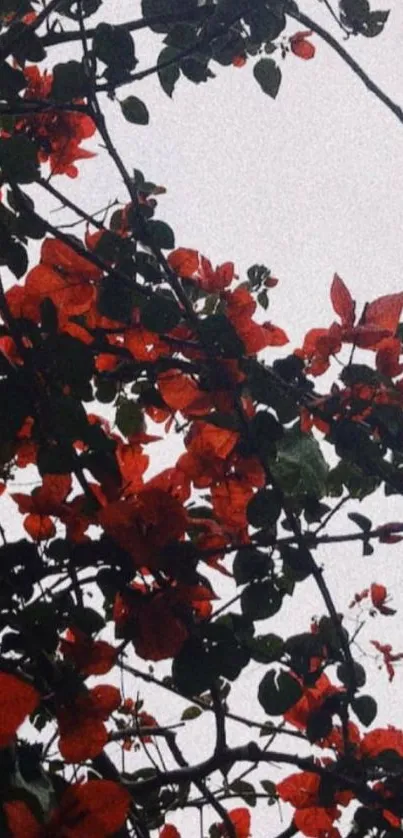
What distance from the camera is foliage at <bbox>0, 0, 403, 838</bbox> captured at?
1133mm

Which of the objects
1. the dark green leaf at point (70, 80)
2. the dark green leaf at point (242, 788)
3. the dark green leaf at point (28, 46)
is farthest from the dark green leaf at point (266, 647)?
the dark green leaf at point (28, 46)

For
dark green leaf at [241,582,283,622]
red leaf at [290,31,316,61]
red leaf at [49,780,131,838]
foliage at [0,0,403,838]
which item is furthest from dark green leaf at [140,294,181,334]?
red leaf at [290,31,316,61]

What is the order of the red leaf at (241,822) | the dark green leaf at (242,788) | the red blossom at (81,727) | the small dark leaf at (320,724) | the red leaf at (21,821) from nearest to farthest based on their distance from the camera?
the red leaf at (21,821), the red blossom at (81,727), the small dark leaf at (320,724), the red leaf at (241,822), the dark green leaf at (242,788)

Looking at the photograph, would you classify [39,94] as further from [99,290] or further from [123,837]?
[123,837]

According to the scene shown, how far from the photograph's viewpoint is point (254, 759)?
1400 millimetres

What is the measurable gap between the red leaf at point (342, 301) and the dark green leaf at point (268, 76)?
672 mm

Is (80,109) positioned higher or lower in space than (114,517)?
higher

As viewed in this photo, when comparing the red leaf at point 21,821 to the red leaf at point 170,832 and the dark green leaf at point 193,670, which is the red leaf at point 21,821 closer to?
the dark green leaf at point 193,670

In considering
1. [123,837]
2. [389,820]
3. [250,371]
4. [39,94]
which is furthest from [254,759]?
[39,94]

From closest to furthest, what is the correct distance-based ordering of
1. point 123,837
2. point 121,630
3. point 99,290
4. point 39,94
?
1. point 123,837
2. point 121,630
3. point 99,290
4. point 39,94

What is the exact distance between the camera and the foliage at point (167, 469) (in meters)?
1.13

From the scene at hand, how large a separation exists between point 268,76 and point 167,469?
37.9 inches

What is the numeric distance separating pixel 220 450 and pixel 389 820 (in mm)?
645

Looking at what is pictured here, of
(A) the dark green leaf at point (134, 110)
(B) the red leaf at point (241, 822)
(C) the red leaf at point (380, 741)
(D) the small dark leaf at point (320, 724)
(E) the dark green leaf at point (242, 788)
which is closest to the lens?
(D) the small dark leaf at point (320, 724)
